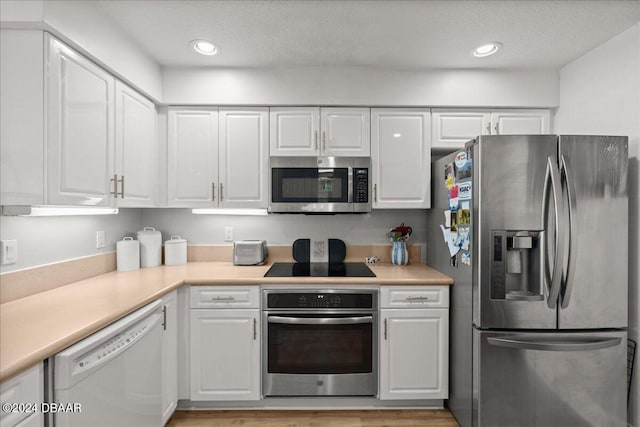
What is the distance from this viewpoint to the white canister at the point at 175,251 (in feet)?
8.73

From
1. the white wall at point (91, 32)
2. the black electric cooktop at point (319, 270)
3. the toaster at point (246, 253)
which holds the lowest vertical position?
the black electric cooktop at point (319, 270)

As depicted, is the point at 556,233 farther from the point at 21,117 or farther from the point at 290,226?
the point at 21,117

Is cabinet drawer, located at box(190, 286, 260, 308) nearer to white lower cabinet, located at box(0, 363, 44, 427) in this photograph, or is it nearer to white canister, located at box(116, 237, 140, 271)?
white canister, located at box(116, 237, 140, 271)

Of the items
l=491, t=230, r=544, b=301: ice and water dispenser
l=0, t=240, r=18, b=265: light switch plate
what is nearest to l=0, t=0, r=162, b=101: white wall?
l=0, t=240, r=18, b=265: light switch plate

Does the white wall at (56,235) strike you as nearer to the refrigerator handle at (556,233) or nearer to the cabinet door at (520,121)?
the refrigerator handle at (556,233)

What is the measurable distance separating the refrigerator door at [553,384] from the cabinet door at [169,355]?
1789 mm

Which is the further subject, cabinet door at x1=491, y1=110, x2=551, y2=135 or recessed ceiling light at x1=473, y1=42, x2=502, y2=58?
cabinet door at x1=491, y1=110, x2=551, y2=135

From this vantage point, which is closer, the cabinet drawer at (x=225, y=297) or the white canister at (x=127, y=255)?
the cabinet drawer at (x=225, y=297)

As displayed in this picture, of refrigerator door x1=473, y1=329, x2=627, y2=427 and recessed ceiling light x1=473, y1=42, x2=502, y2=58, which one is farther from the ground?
recessed ceiling light x1=473, y1=42, x2=502, y2=58

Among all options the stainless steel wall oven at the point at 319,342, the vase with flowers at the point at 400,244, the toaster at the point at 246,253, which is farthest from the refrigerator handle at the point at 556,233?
the toaster at the point at 246,253

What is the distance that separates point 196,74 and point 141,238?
1.31 meters

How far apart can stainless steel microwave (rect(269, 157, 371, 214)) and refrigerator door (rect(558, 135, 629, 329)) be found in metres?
1.24

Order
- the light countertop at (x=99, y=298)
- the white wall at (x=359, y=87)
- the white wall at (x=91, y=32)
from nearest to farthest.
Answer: the light countertop at (x=99, y=298) → the white wall at (x=91, y=32) → the white wall at (x=359, y=87)

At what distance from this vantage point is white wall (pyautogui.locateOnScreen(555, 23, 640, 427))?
192 centimetres
